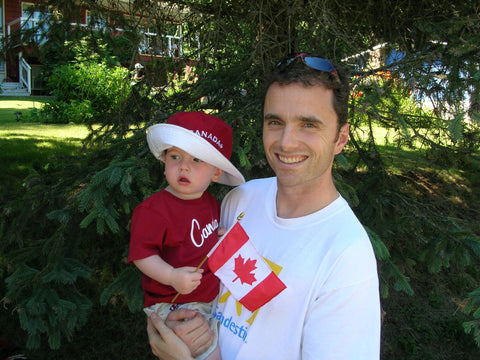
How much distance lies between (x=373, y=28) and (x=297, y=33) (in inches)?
36.2

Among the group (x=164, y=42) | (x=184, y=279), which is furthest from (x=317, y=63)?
(x=164, y=42)

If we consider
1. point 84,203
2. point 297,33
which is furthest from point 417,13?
point 84,203

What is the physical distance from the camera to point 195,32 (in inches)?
192

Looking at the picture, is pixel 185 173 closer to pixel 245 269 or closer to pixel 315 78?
pixel 245 269

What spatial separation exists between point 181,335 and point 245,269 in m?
0.43

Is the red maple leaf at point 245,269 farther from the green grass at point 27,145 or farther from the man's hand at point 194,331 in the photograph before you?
the green grass at point 27,145

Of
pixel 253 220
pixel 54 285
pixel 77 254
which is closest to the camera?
pixel 253 220

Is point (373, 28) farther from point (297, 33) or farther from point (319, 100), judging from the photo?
point (319, 100)

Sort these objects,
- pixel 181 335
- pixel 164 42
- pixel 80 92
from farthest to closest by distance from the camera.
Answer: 1. pixel 80 92
2. pixel 164 42
3. pixel 181 335

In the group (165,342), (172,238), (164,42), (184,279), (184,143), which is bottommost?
(165,342)

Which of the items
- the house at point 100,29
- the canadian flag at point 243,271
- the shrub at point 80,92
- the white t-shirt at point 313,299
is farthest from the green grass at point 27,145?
the white t-shirt at point 313,299

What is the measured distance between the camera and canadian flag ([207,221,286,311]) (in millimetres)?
1487

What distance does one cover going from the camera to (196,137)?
183cm

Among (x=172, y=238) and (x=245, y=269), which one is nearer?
(x=245, y=269)
